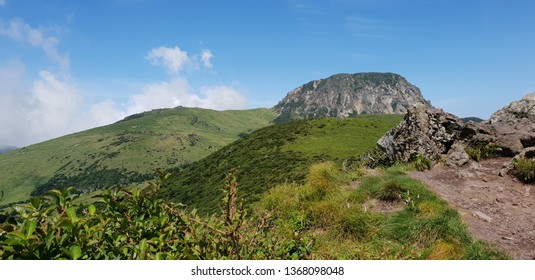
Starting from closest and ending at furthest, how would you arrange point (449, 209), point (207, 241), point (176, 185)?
point (207, 241), point (449, 209), point (176, 185)

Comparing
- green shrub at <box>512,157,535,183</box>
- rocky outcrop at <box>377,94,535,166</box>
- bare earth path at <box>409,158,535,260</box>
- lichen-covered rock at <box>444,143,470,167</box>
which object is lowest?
bare earth path at <box>409,158,535,260</box>

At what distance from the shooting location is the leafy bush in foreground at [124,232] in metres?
3.24

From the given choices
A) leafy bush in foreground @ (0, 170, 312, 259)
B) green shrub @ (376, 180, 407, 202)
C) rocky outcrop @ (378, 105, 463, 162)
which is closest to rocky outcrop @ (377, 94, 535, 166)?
rocky outcrop @ (378, 105, 463, 162)

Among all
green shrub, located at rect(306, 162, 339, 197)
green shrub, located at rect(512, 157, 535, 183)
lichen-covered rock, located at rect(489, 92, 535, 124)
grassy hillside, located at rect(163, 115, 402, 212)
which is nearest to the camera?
green shrub, located at rect(306, 162, 339, 197)

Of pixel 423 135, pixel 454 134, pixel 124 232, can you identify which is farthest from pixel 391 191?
pixel 124 232

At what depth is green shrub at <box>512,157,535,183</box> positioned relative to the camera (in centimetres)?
1422

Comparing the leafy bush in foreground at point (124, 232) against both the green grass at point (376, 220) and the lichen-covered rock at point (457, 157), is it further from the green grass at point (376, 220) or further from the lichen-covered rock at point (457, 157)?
the lichen-covered rock at point (457, 157)

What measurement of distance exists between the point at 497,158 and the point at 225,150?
122645mm

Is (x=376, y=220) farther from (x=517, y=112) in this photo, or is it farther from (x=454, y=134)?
(x=517, y=112)

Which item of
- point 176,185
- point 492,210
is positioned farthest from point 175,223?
point 176,185

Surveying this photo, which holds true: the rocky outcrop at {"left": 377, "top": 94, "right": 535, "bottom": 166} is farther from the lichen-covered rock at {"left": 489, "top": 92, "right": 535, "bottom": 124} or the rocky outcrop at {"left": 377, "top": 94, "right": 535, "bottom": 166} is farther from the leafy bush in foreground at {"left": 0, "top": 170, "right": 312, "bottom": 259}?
the leafy bush in foreground at {"left": 0, "top": 170, "right": 312, "bottom": 259}

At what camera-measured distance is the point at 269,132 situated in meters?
138

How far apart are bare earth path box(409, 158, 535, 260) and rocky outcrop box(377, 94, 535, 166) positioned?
3.92ft
